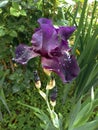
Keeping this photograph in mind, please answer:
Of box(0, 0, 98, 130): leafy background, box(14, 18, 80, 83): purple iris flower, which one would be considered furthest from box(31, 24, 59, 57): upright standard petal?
box(0, 0, 98, 130): leafy background

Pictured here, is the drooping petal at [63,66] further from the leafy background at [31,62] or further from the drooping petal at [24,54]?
the leafy background at [31,62]

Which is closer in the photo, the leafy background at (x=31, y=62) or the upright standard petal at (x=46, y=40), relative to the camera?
the upright standard petal at (x=46, y=40)

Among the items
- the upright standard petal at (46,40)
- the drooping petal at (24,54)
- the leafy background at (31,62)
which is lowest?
the leafy background at (31,62)

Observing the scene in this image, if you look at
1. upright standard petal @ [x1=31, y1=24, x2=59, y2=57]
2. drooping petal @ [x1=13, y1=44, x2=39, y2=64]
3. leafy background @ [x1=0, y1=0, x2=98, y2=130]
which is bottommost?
leafy background @ [x1=0, y1=0, x2=98, y2=130]

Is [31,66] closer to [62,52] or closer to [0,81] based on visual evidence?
[0,81]

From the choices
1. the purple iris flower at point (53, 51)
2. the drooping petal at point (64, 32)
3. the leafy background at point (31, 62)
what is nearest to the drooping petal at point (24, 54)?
the purple iris flower at point (53, 51)

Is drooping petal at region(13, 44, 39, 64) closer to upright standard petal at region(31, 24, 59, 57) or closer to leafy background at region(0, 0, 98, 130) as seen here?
upright standard petal at region(31, 24, 59, 57)

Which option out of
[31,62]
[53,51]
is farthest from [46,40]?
[31,62]

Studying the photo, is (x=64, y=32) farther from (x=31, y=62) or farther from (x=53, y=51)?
(x=31, y=62)
